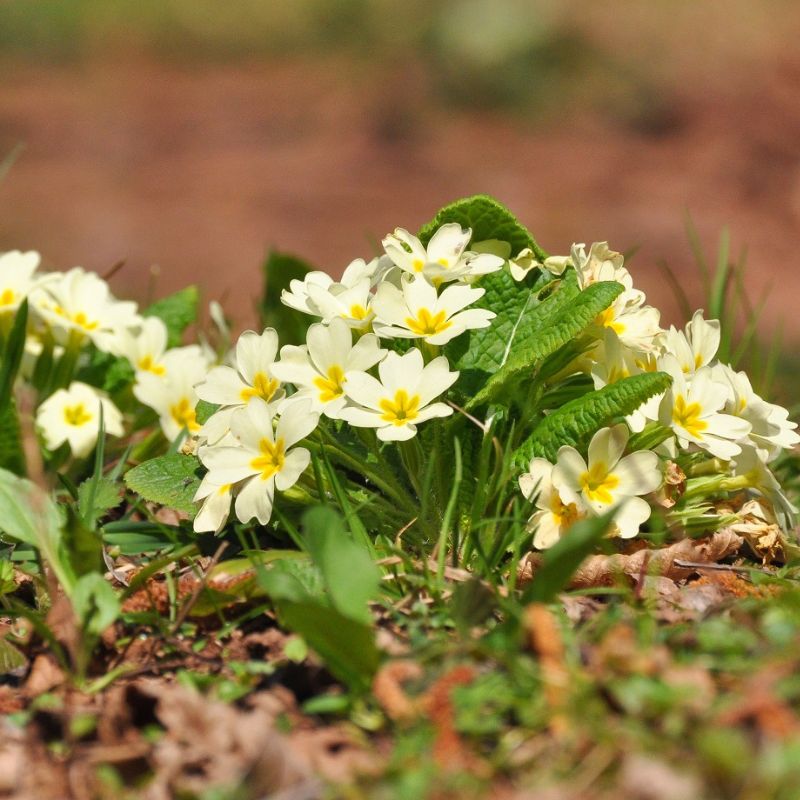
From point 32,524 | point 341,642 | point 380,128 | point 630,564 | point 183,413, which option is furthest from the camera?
point 380,128

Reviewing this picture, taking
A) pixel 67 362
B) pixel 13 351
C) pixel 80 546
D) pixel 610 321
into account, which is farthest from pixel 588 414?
pixel 67 362

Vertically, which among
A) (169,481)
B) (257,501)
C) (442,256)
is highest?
(442,256)

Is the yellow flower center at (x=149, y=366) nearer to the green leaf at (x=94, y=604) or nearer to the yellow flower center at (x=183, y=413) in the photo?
the yellow flower center at (x=183, y=413)

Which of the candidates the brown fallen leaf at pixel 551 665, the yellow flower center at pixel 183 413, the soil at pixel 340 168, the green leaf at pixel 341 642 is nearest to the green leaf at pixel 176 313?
the yellow flower center at pixel 183 413

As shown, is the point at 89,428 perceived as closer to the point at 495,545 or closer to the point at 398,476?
the point at 398,476

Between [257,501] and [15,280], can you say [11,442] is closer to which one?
[15,280]
